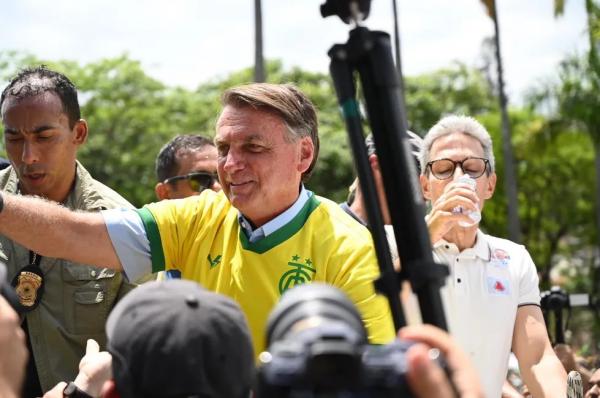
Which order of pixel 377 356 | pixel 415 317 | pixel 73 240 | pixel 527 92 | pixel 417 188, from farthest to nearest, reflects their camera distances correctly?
pixel 527 92 < pixel 73 240 < pixel 415 317 < pixel 417 188 < pixel 377 356

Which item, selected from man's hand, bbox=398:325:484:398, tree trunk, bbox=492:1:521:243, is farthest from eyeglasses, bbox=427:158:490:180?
tree trunk, bbox=492:1:521:243

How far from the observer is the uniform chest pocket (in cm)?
426

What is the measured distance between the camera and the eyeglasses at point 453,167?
4.37 m

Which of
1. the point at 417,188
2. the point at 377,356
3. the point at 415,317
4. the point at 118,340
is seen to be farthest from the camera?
the point at 415,317

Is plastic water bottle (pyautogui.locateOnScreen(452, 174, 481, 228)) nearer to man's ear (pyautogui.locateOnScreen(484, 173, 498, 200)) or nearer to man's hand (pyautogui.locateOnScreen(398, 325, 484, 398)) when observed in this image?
man's ear (pyautogui.locateOnScreen(484, 173, 498, 200))

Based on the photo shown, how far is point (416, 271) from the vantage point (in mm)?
2207

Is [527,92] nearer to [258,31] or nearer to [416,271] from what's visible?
[258,31]

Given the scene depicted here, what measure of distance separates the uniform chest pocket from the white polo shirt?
1344mm

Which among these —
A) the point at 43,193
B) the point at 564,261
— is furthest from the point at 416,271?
the point at 564,261

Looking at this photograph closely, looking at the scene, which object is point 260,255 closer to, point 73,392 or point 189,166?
point 73,392

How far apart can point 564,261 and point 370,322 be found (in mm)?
36144

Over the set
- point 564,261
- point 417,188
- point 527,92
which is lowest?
point 564,261

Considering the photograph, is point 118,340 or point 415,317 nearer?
point 118,340

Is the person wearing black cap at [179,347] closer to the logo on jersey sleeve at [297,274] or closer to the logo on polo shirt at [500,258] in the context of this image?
the logo on jersey sleeve at [297,274]
